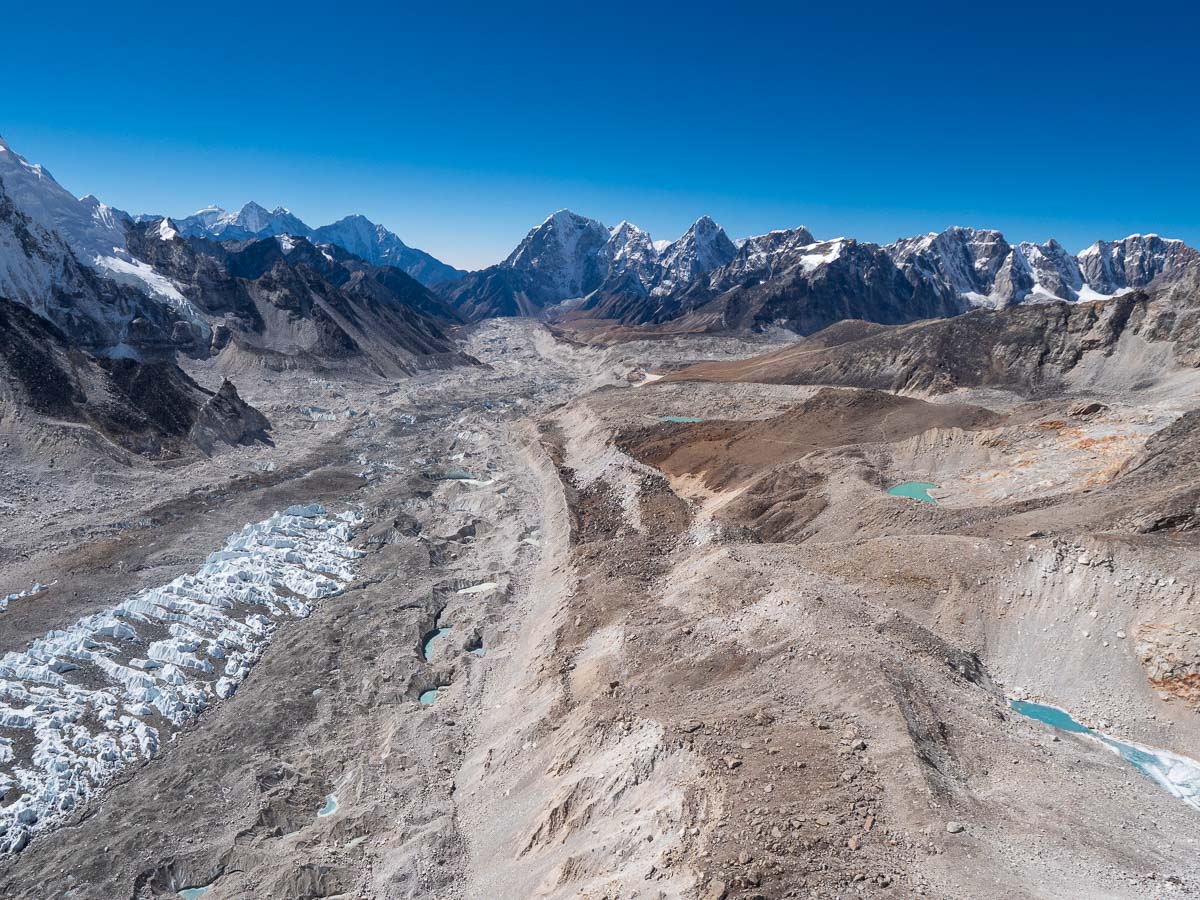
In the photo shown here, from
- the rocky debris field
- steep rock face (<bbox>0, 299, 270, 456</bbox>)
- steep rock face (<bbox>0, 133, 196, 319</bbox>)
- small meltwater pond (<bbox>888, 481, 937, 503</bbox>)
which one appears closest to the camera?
the rocky debris field

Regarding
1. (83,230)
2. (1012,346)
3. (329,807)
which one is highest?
(83,230)

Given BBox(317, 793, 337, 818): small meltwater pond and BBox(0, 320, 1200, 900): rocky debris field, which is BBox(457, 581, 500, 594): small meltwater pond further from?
BBox(317, 793, 337, 818): small meltwater pond

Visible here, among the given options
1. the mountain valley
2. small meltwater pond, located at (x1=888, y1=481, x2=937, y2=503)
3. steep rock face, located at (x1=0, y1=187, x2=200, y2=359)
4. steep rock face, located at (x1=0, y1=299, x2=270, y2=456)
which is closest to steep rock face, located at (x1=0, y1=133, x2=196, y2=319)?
steep rock face, located at (x1=0, y1=187, x2=200, y2=359)

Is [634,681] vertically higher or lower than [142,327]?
lower

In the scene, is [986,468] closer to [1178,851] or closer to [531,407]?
[1178,851]

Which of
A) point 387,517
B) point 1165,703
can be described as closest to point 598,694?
point 1165,703

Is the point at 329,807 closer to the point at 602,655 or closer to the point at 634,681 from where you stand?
the point at 602,655

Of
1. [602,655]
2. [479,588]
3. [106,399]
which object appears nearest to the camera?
[602,655]

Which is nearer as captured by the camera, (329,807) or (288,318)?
(329,807)

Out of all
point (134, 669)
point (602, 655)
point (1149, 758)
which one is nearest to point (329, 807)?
point (602, 655)
